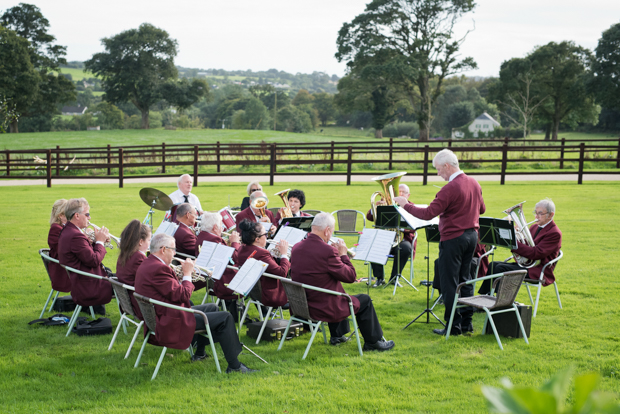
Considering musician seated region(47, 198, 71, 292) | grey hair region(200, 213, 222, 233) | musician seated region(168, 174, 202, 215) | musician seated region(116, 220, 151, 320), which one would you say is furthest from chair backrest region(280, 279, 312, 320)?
musician seated region(168, 174, 202, 215)

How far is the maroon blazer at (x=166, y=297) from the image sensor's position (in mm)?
4742

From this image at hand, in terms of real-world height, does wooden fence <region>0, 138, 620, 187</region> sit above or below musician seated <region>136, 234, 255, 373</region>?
above

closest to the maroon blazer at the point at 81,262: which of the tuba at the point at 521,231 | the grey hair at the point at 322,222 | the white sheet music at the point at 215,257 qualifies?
the white sheet music at the point at 215,257

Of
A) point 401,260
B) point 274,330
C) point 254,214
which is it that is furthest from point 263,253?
point 401,260

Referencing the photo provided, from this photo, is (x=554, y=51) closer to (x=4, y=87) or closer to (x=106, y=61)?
(x=106, y=61)

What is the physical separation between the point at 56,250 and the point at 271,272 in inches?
114

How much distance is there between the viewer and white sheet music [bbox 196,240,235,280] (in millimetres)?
5520

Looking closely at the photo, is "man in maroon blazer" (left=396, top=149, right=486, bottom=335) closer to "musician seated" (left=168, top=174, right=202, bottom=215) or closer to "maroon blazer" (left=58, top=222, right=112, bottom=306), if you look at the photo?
"maroon blazer" (left=58, top=222, right=112, bottom=306)

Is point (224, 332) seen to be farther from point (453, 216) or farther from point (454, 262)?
point (453, 216)

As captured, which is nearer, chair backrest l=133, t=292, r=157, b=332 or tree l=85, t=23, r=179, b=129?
chair backrest l=133, t=292, r=157, b=332

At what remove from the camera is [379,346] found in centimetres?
562

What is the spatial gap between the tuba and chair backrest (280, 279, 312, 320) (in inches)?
101

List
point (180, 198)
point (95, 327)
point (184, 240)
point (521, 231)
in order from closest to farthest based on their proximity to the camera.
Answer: point (95, 327)
point (521, 231)
point (184, 240)
point (180, 198)

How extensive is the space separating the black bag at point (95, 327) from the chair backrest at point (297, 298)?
2306 millimetres
